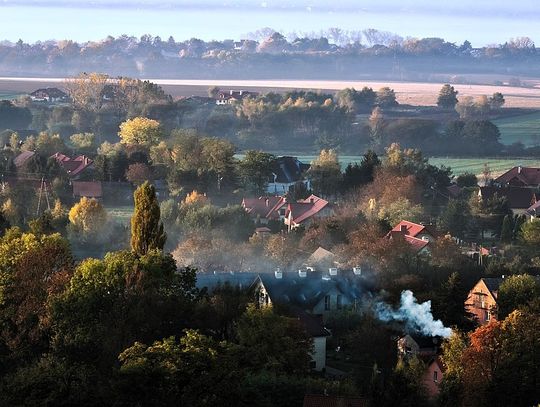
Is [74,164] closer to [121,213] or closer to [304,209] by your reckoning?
[121,213]

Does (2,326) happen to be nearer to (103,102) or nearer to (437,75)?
(103,102)

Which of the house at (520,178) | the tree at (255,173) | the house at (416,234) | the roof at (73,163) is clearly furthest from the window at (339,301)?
the house at (520,178)

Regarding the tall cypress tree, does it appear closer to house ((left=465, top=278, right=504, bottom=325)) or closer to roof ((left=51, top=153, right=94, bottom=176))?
house ((left=465, top=278, right=504, bottom=325))

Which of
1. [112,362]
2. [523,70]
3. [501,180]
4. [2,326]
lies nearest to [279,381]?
[112,362]

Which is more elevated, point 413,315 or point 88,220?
point 413,315

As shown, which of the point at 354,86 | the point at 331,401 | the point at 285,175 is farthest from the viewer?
the point at 354,86

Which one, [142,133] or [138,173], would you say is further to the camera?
[142,133]

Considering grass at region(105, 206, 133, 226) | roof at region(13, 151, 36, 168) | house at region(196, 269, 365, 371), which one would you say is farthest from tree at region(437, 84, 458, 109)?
house at region(196, 269, 365, 371)

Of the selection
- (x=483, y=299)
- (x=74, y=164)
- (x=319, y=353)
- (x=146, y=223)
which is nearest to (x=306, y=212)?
(x=74, y=164)
